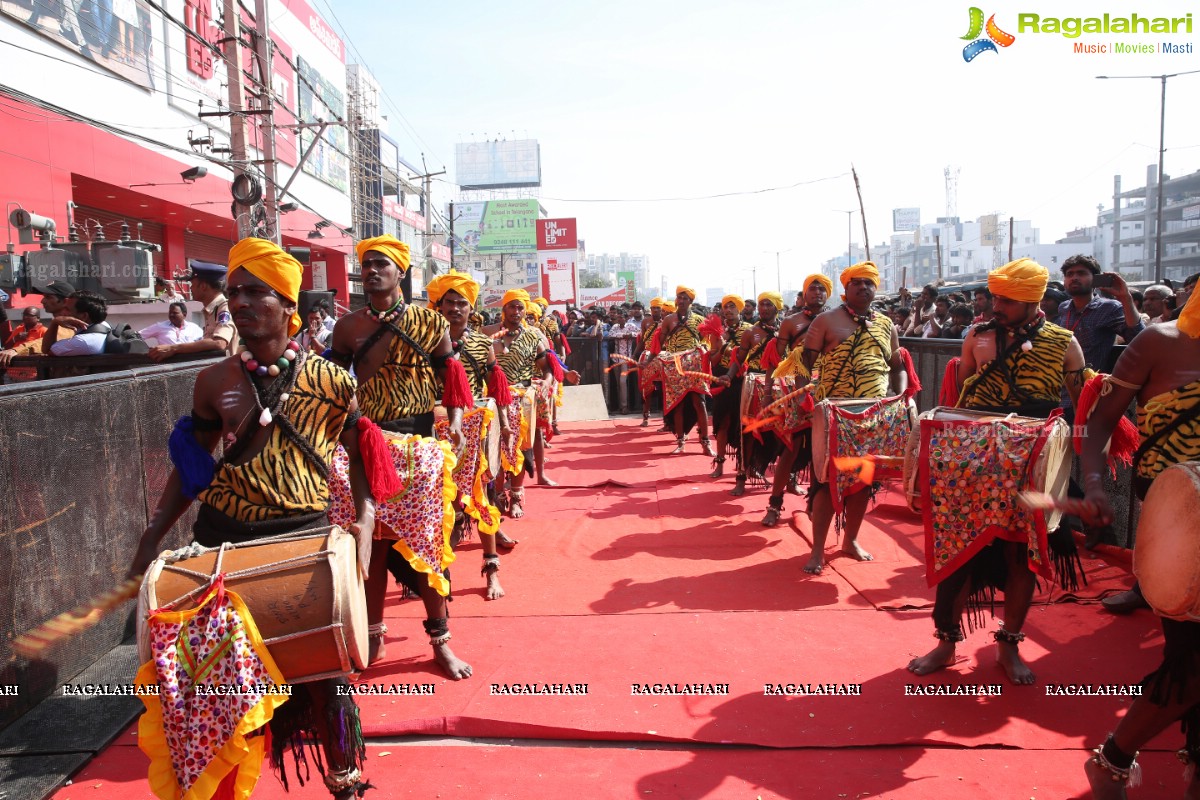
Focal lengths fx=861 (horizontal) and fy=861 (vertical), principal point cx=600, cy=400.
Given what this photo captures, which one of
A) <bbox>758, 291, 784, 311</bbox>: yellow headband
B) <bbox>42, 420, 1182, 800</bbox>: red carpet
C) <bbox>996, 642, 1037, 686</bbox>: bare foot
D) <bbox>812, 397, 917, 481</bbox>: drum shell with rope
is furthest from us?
<bbox>758, 291, 784, 311</bbox>: yellow headband

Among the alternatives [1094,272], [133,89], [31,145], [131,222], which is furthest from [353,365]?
[131,222]

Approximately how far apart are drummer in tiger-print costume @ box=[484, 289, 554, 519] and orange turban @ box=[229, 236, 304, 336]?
14.9 ft

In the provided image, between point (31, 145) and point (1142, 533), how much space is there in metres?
15.6

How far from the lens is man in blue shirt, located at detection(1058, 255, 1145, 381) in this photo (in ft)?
24.7

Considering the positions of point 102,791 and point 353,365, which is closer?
point 102,791

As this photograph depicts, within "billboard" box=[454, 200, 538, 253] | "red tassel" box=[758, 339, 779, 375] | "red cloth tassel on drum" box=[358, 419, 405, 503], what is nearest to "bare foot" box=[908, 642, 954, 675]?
"red cloth tassel on drum" box=[358, 419, 405, 503]

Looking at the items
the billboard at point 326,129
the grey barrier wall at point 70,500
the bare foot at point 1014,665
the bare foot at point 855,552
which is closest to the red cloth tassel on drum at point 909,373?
the bare foot at point 855,552

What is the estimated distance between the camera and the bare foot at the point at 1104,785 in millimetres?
2902

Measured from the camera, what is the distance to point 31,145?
13.4 m

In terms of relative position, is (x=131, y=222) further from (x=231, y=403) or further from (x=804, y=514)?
(x=231, y=403)

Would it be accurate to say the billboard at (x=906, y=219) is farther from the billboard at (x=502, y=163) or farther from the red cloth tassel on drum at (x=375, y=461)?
the red cloth tassel on drum at (x=375, y=461)

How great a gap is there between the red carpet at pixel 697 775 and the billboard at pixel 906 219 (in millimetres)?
145676

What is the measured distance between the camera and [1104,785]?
9.57ft

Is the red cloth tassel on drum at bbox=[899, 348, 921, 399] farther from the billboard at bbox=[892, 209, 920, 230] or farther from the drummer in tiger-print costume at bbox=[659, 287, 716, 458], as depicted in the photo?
the billboard at bbox=[892, 209, 920, 230]
